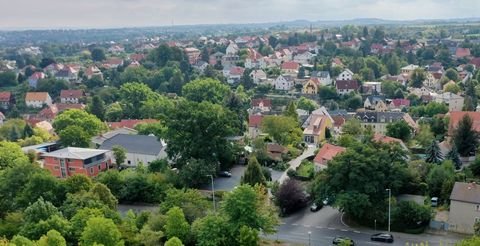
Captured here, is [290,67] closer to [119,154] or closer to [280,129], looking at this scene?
[280,129]

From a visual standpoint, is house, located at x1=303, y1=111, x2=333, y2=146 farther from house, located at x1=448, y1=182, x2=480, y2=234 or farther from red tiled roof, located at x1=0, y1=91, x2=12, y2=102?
red tiled roof, located at x1=0, y1=91, x2=12, y2=102

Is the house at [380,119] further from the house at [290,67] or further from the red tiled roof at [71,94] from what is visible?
the red tiled roof at [71,94]

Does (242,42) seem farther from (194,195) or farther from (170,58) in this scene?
(194,195)

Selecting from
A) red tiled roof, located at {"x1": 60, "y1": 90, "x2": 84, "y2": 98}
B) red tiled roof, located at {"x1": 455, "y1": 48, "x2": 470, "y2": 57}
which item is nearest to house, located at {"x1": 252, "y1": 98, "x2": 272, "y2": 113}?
red tiled roof, located at {"x1": 60, "y1": 90, "x2": 84, "y2": 98}

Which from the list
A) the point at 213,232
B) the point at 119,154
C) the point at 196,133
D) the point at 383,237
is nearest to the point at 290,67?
the point at 119,154

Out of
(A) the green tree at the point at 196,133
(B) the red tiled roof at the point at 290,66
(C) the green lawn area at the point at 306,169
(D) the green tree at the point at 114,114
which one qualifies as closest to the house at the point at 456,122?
(C) the green lawn area at the point at 306,169

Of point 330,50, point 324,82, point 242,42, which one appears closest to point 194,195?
point 324,82
